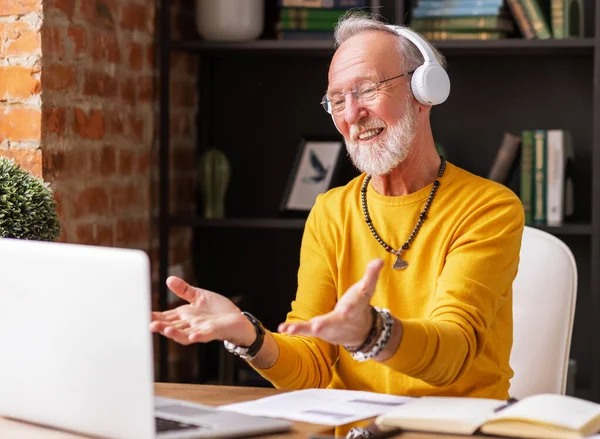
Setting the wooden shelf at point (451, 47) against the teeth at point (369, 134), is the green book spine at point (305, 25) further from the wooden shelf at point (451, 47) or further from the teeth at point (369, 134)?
the teeth at point (369, 134)

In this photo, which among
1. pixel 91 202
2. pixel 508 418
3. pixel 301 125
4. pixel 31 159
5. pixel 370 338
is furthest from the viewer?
pixel 301 125

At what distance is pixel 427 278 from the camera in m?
1.78

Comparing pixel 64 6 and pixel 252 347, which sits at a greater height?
pixel 64 6

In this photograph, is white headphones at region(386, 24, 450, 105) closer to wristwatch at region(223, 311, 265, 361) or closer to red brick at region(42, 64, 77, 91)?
wristwatch at region(223, 311, 265, 361)

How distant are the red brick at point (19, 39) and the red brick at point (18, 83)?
0.04m

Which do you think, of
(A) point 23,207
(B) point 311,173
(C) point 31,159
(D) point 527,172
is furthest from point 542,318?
(B) point 311,173

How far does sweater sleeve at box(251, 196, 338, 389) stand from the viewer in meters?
1.70

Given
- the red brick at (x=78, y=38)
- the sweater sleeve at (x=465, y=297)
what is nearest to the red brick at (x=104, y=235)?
the red brick at (x=78, y=38)

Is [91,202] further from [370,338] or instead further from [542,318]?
[370,338]

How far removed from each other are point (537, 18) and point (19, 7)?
4.64ft

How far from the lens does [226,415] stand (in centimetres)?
132

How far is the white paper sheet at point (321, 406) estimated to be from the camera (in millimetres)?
1353

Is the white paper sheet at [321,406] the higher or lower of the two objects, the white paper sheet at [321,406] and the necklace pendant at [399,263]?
the lower

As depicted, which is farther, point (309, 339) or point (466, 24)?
point (466, 24)
